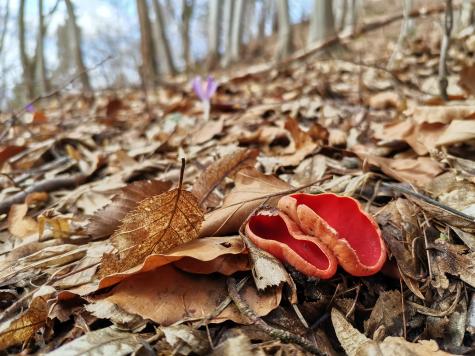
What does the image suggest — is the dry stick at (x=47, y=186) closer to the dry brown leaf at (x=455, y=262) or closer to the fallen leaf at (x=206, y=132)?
the fallen leaf at (x=206, y=132)

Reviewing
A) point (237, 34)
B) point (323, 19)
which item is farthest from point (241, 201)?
point (237, 34)

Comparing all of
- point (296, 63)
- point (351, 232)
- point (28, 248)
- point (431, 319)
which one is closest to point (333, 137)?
point (351, 232)

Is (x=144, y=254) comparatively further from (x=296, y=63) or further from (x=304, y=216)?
(x=296, y=63)

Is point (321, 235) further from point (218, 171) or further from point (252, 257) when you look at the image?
point (218, 171)

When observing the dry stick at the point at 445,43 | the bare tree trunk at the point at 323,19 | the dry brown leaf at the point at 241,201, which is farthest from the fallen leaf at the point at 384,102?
the bare tree trunk at the point at 323,19

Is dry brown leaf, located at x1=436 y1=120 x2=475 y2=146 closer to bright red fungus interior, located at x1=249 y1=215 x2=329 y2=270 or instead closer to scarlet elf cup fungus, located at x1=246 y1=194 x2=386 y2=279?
scarlet elf cup fungus, located at x1=246 y1=194 x2=386 y2=279

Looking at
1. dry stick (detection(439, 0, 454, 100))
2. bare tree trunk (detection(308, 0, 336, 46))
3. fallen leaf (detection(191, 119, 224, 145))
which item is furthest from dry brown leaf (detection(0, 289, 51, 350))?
bare tree trunk (detection(308, 0, 336, 46))
